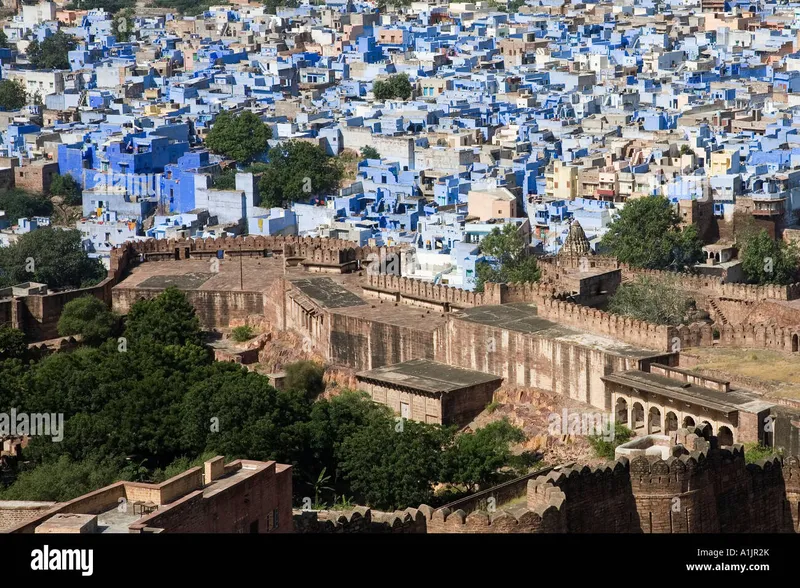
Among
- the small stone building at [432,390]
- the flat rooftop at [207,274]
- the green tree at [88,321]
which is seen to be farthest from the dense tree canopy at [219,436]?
the flat rooftop at [207,274]

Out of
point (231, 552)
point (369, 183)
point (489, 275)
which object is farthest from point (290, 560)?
point (369, 183)

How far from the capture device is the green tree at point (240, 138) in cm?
7494

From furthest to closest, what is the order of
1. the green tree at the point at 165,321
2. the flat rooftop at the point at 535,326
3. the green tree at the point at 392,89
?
the green tree at the point at 392,89 → the green tree at the point at 165,321 → the flat rooftop at the point at 535,326

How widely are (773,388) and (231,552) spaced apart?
1878 centimetres

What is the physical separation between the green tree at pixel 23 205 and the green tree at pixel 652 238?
71.8 feet

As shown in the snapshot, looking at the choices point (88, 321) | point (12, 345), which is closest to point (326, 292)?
point (88, 321)

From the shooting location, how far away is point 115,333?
153ft

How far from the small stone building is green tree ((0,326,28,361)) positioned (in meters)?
7.37

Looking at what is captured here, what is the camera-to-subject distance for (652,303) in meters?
42.6

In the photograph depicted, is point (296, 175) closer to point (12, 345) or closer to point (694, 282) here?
point (12, 345)

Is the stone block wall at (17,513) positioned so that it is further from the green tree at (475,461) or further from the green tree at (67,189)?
the green tree at (67,189)

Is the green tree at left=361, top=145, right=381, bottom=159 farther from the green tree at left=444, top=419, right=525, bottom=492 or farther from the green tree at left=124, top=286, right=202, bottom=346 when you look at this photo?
the green tree at left=444, top=419, right=525, bottom=492

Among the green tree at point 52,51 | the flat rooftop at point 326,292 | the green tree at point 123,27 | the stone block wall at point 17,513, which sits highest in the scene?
the green tree at point 123,27

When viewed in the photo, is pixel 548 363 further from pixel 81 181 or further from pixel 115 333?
pixel 81 181
